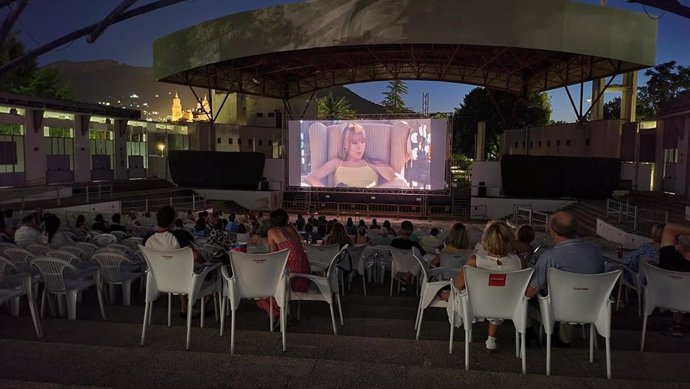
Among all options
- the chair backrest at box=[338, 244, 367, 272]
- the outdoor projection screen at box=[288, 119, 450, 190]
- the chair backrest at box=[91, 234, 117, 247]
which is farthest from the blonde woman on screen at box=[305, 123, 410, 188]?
the chair backrest at box=[91, 234, 117, 247]

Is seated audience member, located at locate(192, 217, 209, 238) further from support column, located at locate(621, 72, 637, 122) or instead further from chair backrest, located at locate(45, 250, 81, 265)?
support column, located at locate(621, 72, 637, 122)

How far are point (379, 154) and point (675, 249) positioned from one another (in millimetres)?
15574

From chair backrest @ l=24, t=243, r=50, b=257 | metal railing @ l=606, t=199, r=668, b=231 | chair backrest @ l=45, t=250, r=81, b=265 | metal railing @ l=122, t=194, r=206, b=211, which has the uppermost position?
chair backrest @ l=45, t=250, r=81, b=265

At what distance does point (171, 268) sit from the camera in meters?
3.71

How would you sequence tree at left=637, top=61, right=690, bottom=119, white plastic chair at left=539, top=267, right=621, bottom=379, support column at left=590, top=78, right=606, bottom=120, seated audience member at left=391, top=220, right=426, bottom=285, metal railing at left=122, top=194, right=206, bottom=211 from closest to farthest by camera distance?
white plastic chair at left=539, top=267, right=621, bottom=379 → seated audience member at left=391, top=220, right=426, bottom=285 → metal railing at left=122, top=194, right=206, bottom=211 → support column at left=590, top=78, right=606, bottom=120 → tree at left=637, top=61, right=690, bottom=119

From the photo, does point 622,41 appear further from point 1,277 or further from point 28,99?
point 28,99

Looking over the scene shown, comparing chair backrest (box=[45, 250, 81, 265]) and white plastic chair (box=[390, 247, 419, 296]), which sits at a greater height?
chair backrest (box=[45, 250, 81, 265])

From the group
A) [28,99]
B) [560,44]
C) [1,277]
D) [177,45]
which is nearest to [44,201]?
[28,99]

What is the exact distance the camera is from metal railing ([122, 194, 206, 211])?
19406mm

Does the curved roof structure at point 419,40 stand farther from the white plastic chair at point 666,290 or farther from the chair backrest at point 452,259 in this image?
the white plastic chair at point 666,290

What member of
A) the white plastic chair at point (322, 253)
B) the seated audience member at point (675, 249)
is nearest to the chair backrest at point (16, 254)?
the white plastic chair at point (322, 253)

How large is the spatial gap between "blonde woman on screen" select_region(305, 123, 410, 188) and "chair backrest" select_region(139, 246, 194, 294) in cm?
1576

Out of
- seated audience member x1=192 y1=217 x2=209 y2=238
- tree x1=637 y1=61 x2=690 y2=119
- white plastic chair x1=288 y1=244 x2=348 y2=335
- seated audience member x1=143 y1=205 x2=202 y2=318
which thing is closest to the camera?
white plastic chair x1=288 y1=244 x2=348 y2=335

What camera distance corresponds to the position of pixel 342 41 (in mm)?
21094
